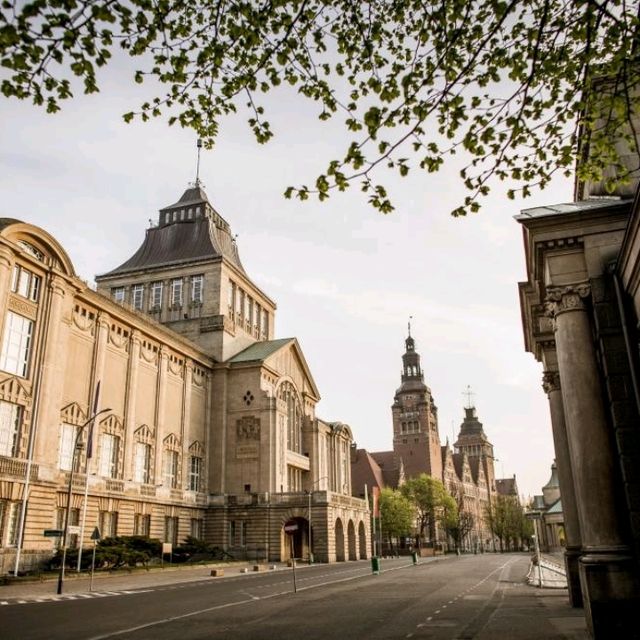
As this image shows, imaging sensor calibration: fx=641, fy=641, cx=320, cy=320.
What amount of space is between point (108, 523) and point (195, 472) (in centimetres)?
1396

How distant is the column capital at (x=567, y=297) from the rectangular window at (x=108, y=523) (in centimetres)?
3655

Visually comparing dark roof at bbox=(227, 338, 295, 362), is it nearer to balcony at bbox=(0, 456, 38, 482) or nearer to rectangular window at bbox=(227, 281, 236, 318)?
rectangular window at bbox=(227, 281, 236, 318)

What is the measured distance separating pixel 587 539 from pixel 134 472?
40.5 m

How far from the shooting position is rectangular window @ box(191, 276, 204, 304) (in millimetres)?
68125

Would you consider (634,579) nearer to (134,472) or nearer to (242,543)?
(134,472)

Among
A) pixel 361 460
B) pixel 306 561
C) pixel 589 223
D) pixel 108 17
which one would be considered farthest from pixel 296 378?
pixel 108 17

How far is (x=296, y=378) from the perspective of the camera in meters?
70.6

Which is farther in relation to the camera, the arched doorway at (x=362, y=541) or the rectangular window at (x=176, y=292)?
the rectangular window at (x=176, y=292)

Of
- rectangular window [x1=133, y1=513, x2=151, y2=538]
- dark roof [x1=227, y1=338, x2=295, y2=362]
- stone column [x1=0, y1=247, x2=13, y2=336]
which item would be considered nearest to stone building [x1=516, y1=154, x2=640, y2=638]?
stone column [x1=0, y1=247, x2=13, y2=336]

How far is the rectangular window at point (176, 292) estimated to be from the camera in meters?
69.1

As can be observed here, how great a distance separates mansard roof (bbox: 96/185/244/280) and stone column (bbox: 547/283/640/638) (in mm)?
57675

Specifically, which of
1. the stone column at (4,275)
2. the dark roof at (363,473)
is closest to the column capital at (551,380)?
the stone column at (4,275)

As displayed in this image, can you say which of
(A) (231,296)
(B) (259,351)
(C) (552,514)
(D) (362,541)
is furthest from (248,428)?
Result: (C) (552,514)

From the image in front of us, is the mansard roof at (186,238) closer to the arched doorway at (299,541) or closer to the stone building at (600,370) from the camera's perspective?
the arched doorway at (299,541)
